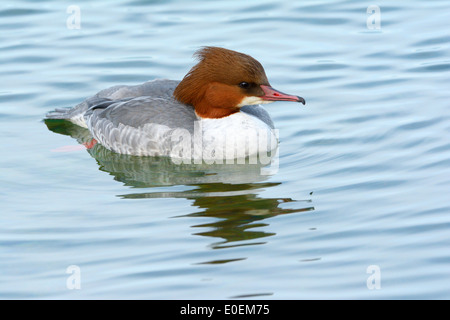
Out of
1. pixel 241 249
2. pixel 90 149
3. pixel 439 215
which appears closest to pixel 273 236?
pixel 241 249

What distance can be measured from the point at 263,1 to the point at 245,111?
4.67m

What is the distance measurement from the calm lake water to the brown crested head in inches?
28.2

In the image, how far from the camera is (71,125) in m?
11.5

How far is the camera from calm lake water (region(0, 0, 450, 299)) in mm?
7223

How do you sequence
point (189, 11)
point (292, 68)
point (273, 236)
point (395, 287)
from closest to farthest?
1. point (395, 287)
2. point (273, 236)
3. point (292, 68)
4. point (189, 11)

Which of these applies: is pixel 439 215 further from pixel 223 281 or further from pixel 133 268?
pixel 133 268

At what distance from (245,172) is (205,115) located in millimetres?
928
